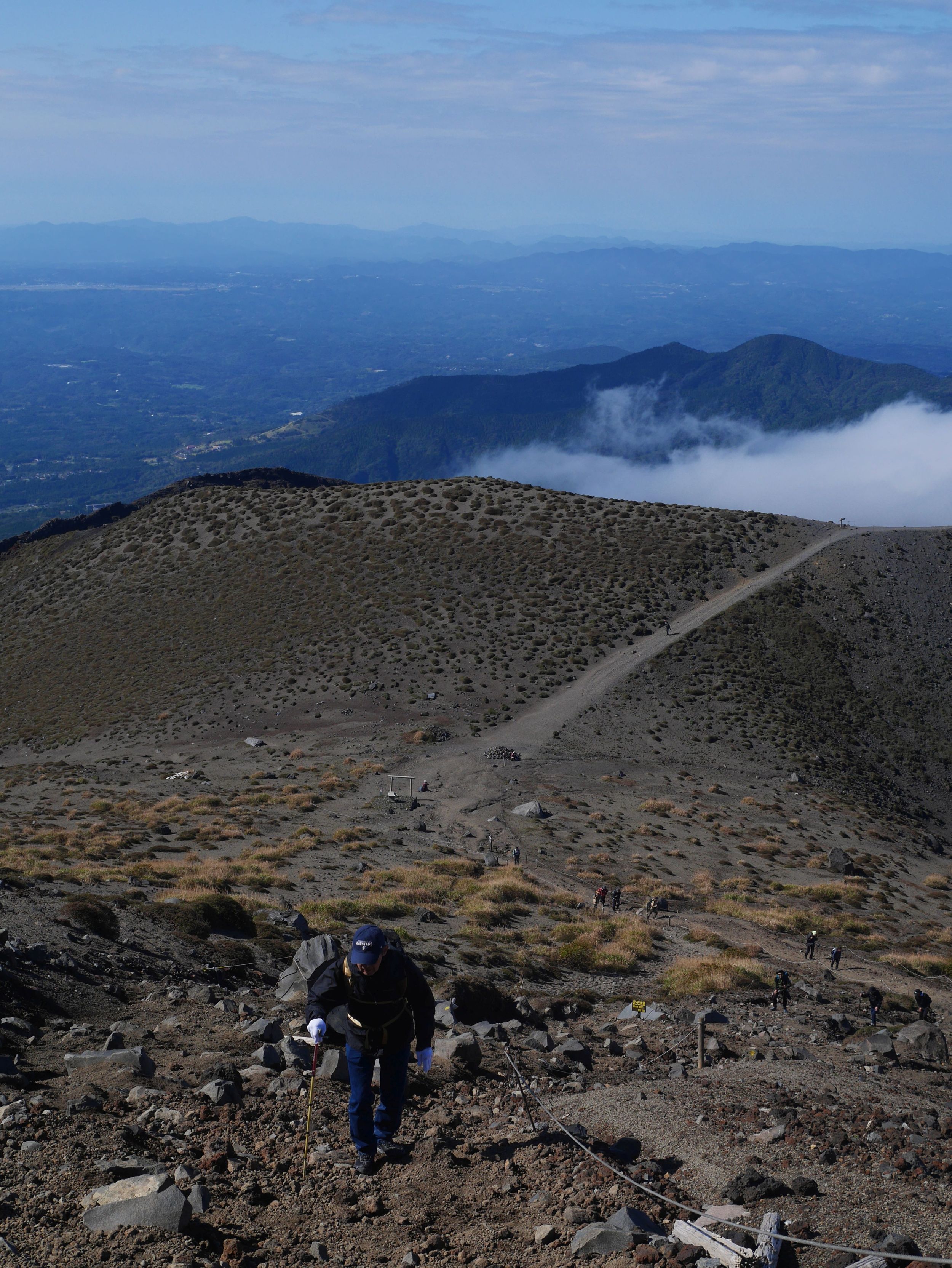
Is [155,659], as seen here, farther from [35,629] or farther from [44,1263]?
[44,1263]

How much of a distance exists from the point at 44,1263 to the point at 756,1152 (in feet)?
18.1

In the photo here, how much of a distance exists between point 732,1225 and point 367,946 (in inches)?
120

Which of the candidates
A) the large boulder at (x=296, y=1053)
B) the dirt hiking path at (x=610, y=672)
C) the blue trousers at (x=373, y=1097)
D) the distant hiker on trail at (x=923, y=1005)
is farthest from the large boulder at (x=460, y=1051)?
the dirt hiking path at (x=610, y=672)

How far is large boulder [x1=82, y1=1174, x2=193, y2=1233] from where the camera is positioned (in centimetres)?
628

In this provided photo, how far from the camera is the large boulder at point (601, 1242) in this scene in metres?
6.35

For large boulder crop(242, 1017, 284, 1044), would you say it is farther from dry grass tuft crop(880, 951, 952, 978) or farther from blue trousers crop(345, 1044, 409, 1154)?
A: dry grass tuft crop(880, 951, 952, 978)

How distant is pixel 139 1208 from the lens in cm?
637

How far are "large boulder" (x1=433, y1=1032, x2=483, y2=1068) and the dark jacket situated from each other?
2.98m

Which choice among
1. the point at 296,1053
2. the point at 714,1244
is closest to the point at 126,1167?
the point at 296,1053

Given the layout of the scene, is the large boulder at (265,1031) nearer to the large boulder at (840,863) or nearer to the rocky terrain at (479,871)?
the rocky terrain at (479,871)

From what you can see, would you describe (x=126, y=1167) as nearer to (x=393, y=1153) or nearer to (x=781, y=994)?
(x=393, y=1153)

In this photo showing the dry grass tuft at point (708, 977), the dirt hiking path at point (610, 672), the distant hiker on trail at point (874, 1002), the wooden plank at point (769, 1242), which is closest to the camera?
the wooden plank at point (769, 1242)

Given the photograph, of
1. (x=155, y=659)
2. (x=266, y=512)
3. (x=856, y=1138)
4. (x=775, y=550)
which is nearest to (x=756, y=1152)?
(x=856, y=1138)

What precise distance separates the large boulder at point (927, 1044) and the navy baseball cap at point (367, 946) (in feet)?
31.7
